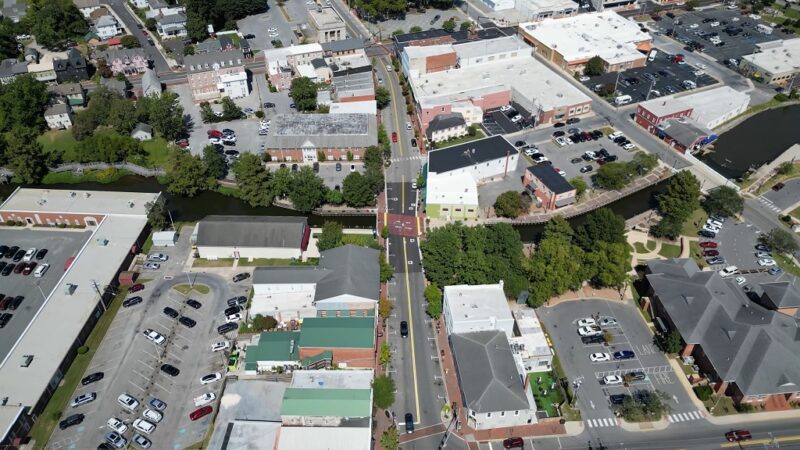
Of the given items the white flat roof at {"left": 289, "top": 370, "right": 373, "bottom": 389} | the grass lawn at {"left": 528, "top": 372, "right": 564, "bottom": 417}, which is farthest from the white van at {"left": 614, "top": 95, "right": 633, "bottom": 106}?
the white flat roof at {"left": 289, "top": 370, "right": 373, "bottom": 389}

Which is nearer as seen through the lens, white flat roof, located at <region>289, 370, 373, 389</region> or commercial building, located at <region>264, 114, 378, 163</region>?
white flat roof, located at <region>289, 370, 373, 389</region>

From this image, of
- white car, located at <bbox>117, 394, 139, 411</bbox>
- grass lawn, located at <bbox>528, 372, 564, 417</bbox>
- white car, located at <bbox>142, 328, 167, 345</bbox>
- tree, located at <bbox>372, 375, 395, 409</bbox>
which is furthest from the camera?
white car, located at <bbox>142, 328, 167, 345</bbox>

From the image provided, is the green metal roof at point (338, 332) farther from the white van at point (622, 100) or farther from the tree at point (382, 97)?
the white van at point (622, 100)

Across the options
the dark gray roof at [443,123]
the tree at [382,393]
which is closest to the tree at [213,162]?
the dark gray roof at [443,123]

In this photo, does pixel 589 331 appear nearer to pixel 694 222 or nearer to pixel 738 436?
pixel 738 436

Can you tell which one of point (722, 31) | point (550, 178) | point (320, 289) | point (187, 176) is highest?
point (722, 31)

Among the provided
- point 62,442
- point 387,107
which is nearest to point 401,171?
point 387,107

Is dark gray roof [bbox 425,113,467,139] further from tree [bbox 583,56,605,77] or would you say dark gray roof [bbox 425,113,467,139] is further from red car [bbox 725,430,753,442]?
red car [bbox 725,430,753,442]

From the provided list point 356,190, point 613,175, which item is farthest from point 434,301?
point 613,175
